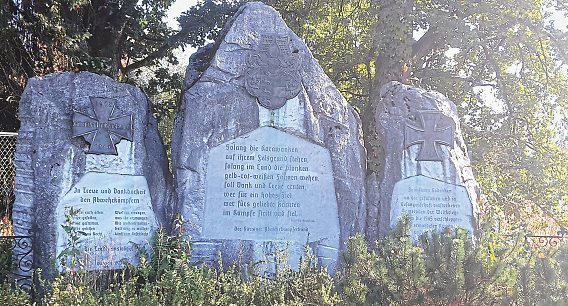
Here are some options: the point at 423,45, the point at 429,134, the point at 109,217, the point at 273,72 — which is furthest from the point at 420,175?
the point at 423,45

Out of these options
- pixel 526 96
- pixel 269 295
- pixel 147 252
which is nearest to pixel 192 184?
pixel 147 252

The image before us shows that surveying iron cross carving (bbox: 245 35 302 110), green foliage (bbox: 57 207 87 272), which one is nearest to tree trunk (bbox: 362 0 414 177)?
iron cross carving (bbox: 245 35 302 110)

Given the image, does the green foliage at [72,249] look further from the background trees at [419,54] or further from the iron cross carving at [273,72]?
the background trees at [419,54]

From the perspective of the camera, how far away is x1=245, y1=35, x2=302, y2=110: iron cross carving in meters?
7.51

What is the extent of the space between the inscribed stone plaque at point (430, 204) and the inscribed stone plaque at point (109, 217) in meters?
2.93

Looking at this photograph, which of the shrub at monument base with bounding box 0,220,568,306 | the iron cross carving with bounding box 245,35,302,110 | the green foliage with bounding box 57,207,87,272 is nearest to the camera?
the shrub at monument base with bounding box 0,220,568,306

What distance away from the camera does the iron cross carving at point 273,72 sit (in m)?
7.51

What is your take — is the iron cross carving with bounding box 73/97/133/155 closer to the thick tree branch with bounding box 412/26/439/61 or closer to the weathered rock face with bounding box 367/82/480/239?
the weathered rock face with bounding box 367/82/480/239

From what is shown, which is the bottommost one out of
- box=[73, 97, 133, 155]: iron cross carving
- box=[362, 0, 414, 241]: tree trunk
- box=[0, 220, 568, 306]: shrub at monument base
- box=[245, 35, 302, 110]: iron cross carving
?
box=[0, 220, 568, 306]: shrub at monument base

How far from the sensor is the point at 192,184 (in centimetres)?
722

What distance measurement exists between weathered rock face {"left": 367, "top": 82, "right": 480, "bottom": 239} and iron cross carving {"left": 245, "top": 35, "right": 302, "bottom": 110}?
4.32 ft

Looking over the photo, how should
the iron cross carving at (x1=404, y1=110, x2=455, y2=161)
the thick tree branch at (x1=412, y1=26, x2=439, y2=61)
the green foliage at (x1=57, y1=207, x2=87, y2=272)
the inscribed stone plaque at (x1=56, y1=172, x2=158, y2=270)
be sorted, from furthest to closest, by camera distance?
1. the thick tree branch at (x1=412, y1=26, x2=439, y2=61)
2. the iron cross carving at (x1=404, y1=110, x2=455, y2=161)
3. the inscribed stone plaque at (x1=56, y1=172, x2=158, y2=270)
4. the green foliage at (x1=57, y1=207, x2=87, y2=272)

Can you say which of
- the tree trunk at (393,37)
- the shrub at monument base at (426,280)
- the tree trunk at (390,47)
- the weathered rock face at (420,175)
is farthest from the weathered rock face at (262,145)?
the tree trunk at (393,37)

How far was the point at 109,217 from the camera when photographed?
23.2 ft
